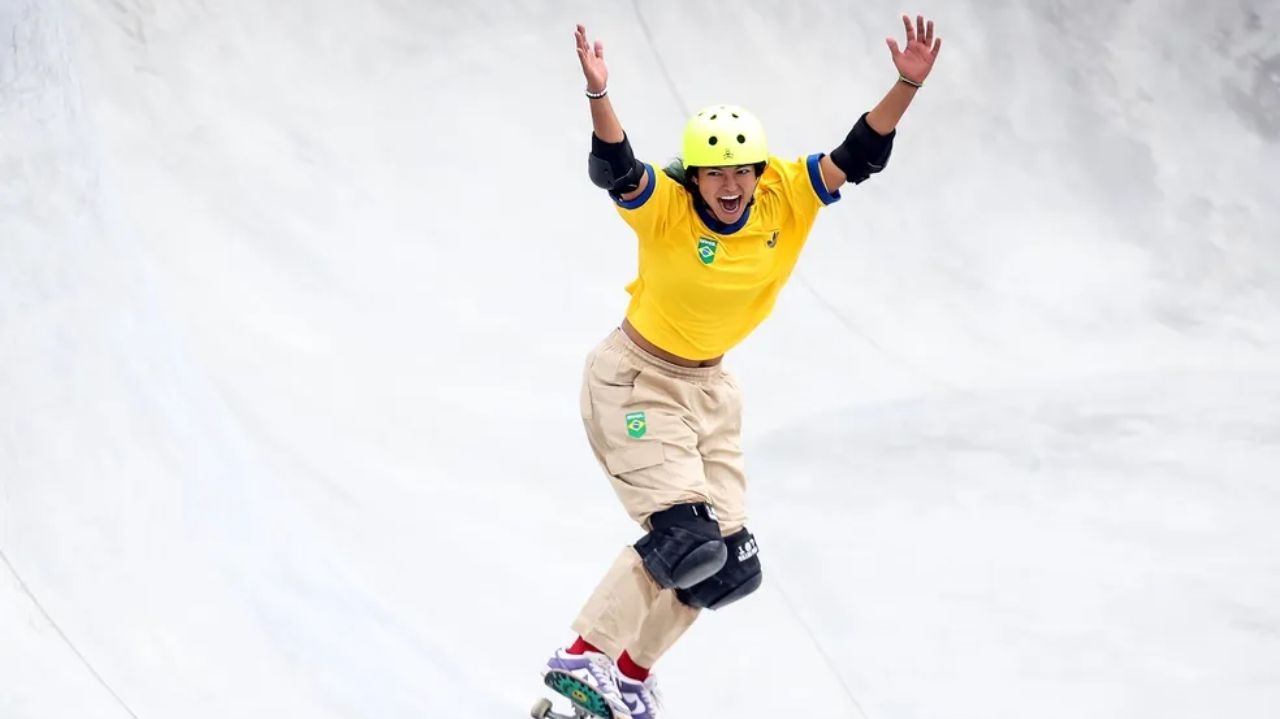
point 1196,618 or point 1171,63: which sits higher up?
point 1171,63

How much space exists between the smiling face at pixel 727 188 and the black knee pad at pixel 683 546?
0.91 m

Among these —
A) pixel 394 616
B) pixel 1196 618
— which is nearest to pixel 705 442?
pixel 394 616

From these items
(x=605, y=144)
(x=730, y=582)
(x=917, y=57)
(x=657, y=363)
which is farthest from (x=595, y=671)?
(x=917, y=57)

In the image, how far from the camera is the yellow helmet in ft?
15.0

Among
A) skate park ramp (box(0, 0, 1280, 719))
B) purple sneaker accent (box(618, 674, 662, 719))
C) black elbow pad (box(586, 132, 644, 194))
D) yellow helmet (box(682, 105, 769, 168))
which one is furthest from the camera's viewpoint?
skate park ramp (box(0, 0, 1280, 719))

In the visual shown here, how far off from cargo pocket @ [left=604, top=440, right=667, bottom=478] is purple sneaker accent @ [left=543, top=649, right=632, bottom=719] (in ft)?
1.92

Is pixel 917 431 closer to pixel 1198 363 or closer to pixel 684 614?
pixel 1198 363

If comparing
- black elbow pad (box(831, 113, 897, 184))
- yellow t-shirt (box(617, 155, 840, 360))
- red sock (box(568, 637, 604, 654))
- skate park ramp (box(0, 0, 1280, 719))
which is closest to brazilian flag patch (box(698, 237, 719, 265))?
yellow t-shirt (box(617, 155, 840, 360))

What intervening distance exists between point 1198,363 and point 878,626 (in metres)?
3.19

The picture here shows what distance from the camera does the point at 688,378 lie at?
4902mm

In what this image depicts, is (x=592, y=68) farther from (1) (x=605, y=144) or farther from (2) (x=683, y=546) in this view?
(2) (x=683, y=546)

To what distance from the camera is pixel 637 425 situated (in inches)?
188

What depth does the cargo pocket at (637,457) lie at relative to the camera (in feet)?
15.5

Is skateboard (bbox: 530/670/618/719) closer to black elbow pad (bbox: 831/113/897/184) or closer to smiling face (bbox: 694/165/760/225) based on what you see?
smiling face (bbox: 694/165/760/225)
